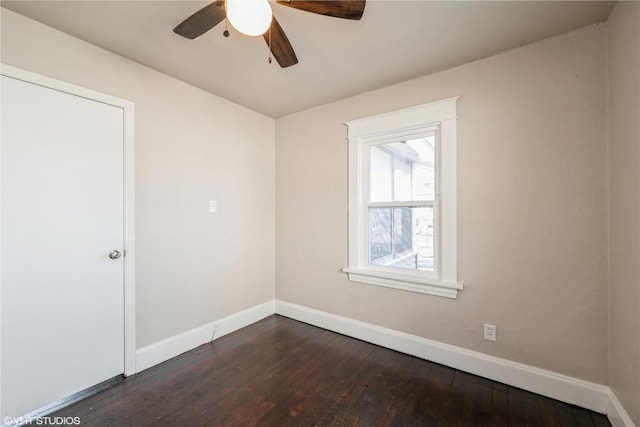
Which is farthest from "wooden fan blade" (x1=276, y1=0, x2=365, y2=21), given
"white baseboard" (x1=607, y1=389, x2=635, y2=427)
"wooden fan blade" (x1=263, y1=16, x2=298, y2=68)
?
"white baseboard" (x1=607, y1=389, x2=635, y2=427)

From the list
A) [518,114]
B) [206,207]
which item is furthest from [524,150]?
[206,207]

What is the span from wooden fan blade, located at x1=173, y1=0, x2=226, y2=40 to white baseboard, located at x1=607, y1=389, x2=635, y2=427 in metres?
3.03

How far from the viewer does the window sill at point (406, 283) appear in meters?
2.26

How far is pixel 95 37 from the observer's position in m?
1.88

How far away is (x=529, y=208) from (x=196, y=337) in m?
2.99

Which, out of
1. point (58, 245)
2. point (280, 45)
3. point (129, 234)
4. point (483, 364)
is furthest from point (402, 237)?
point (58, 245)

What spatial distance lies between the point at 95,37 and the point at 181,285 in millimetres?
1992

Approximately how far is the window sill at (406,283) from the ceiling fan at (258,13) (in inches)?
78.6

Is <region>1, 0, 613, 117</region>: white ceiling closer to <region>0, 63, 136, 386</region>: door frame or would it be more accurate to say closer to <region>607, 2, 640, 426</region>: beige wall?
<region>607, 2, 640, 426</region>: beige wall

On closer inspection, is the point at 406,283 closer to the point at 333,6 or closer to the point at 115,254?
the point at 333,6

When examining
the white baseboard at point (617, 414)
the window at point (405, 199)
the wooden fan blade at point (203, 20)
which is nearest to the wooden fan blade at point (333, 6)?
the wooden fan blade at point (203, 20)

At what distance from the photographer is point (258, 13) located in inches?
48.2

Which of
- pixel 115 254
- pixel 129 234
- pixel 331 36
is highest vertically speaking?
pixel 331 36

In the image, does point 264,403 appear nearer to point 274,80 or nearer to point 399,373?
point 399,373
